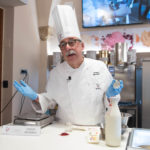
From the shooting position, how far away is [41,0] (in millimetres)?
3094

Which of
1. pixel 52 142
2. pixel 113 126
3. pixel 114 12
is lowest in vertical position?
pixel 52 142

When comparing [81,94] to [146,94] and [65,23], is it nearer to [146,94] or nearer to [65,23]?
[65,23]

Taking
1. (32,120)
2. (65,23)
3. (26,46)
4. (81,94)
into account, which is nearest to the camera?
(32,120)

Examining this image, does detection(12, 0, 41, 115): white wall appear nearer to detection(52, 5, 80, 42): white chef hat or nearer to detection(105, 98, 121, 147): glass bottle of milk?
detection(52, 5, 80, 42): white chef hat

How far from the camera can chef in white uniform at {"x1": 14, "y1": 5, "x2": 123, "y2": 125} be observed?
1.47 metres

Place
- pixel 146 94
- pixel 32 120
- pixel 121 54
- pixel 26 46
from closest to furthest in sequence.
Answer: pixel 32 120 → pixel 146 94 → pixel 121 54 → pixel 26 46

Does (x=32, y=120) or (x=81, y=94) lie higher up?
(x=81, y=94)

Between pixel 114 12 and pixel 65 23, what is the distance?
149cm

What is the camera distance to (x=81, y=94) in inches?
58.4

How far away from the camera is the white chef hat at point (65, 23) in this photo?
1.55 metres

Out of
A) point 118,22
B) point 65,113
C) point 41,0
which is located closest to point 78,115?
point 65,113

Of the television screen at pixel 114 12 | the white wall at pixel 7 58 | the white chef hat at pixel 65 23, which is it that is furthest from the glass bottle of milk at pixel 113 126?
the television screen at pixel 114 12

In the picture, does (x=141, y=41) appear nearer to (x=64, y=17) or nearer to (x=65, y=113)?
(x=64, y=17)

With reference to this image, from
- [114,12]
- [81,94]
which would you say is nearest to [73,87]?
[81,94]
